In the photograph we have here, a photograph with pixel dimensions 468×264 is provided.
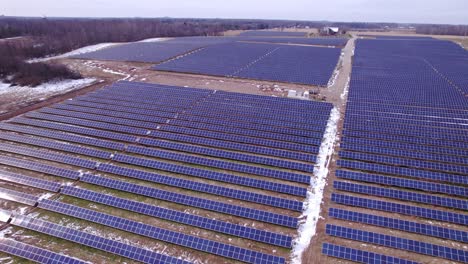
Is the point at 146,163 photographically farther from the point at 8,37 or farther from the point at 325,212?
the point at 8,37

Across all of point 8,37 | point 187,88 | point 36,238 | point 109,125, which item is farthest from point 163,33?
point 36,238

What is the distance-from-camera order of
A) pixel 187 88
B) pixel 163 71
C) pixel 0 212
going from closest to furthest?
pixel 0 212
pixel 187 88
pixel 163 71

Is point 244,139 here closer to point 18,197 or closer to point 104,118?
point 104,118

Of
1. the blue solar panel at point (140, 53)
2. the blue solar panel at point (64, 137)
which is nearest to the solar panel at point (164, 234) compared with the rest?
the blue solar panel at point (64, 137)

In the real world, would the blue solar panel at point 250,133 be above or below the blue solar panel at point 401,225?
above

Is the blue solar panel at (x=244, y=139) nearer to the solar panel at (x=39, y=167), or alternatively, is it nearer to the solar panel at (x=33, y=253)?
the solar panel at (x=39, y=167)

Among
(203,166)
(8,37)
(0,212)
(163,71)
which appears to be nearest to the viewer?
(0,212)
